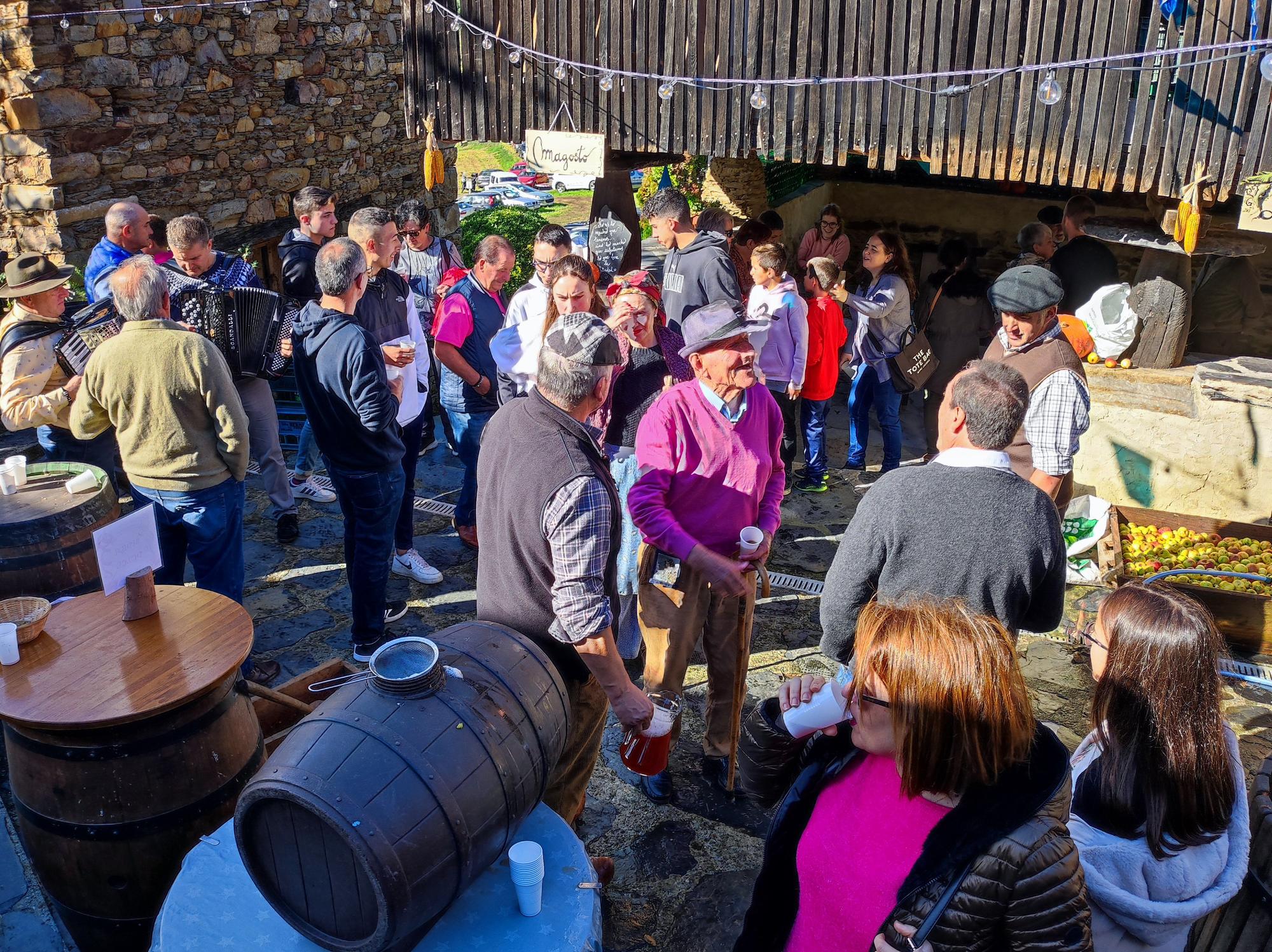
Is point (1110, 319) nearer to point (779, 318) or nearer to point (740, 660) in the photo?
point (779, 318)

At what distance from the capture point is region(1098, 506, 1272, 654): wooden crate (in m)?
5.21

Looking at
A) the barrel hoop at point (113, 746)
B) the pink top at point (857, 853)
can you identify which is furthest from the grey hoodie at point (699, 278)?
the pink top at point (857, 853)

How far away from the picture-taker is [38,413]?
483cm

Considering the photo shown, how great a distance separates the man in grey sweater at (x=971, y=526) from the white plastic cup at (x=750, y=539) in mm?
552

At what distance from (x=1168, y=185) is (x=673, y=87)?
3192 mm

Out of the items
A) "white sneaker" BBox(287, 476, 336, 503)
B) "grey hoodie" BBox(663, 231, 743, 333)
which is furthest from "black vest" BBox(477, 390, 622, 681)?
"white sneaker" BBox(287, 476, 336, 503)

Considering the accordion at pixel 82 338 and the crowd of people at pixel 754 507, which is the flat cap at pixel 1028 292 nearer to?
the crowd of people at pixel 754 507

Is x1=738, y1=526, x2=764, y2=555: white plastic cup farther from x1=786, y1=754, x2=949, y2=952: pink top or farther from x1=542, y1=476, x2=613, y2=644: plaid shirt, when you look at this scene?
x1=786, y1=754, x2=949, y2=952: pink top

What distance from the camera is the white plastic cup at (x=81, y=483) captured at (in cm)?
439

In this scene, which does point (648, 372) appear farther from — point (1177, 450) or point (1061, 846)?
point (1177, 450)

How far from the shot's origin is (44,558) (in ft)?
13.5

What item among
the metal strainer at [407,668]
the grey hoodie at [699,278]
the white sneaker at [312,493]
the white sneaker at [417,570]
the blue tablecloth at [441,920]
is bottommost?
the white sneaker at [417,570]

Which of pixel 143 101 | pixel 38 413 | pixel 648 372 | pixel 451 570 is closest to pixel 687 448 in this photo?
pixel 648 372

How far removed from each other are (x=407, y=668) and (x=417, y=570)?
349 cm
